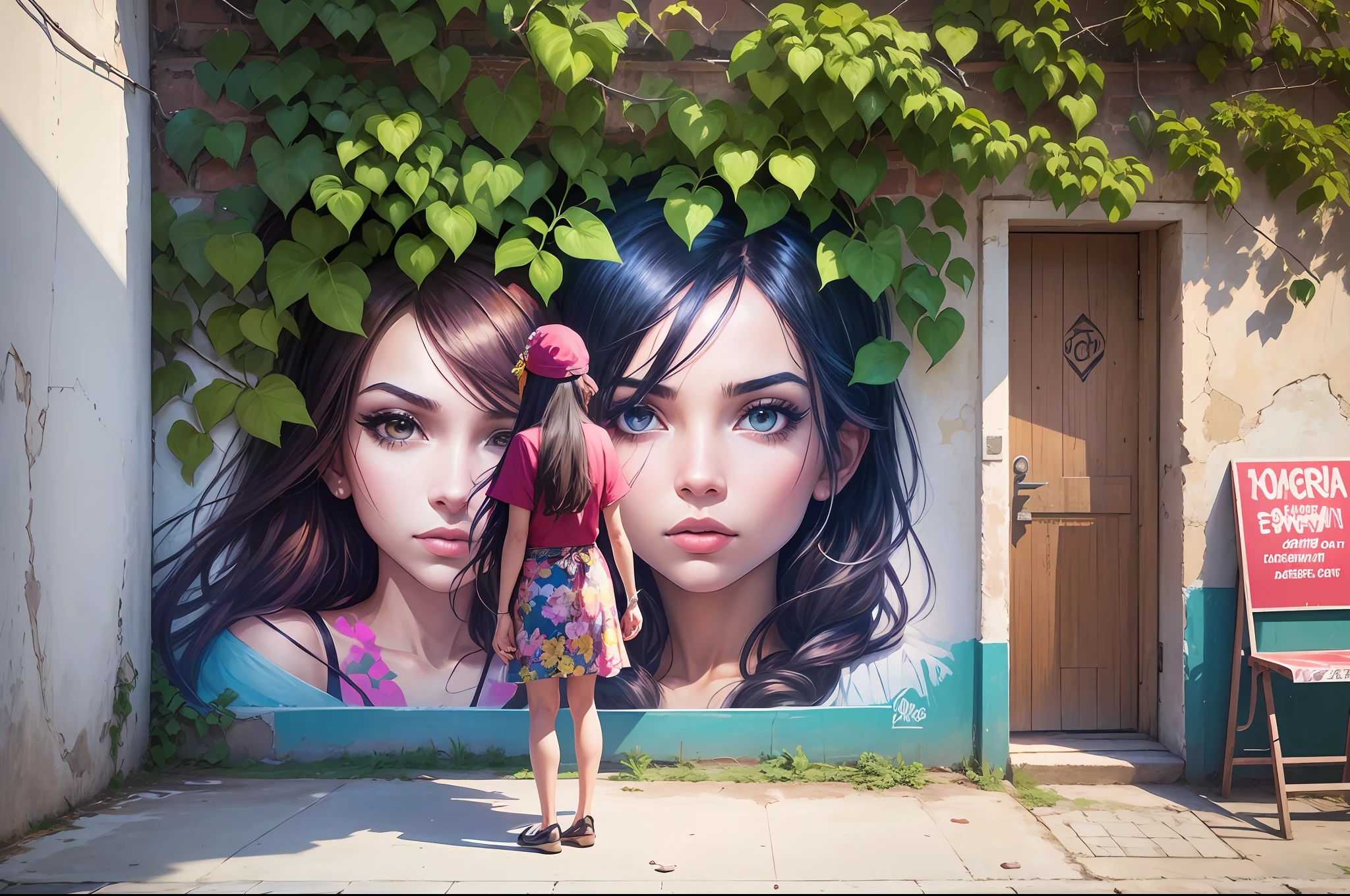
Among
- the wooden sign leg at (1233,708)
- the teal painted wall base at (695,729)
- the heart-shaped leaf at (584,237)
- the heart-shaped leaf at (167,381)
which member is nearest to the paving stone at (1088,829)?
the teal painted wall base at (695,729)

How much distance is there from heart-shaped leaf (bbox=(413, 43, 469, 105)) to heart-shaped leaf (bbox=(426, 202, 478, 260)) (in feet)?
1.46

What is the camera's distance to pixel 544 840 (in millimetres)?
3082

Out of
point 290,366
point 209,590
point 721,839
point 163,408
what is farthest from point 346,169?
point 721,839

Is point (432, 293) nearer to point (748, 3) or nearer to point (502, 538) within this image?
point (502, 538)

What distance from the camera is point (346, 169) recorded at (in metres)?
3.76

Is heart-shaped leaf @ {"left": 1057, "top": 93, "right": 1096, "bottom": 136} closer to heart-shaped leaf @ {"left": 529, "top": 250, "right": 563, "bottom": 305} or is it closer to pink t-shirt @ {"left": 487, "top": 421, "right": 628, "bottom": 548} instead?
heart-shaped leaf @ {"left": 529, "top": 250, "right": 563, "bottom": 305}

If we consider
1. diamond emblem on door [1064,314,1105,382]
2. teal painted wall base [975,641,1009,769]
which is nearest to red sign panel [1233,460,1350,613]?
diamond emblem on door [1064,314,1105,382]

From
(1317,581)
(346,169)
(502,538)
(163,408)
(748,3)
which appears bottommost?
(1317,581)

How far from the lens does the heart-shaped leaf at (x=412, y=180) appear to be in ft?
12.0

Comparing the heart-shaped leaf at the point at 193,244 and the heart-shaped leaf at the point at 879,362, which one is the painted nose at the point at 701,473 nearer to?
the heart-shaped leaf at the point at 879,362

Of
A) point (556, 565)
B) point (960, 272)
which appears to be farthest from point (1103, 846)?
point (960, 272)

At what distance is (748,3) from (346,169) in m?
1.81

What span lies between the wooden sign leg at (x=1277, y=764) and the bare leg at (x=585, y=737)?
2526mm

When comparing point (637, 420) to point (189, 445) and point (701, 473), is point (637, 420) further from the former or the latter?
point (189, 445)
